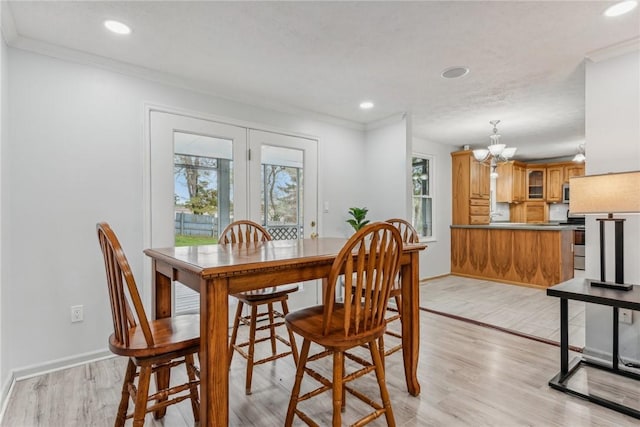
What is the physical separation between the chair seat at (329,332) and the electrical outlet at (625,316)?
1.97 metres

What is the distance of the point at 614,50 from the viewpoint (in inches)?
91.4

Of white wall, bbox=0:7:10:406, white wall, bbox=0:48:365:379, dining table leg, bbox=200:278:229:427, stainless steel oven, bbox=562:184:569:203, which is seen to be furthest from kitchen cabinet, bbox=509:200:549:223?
white wall, bbox=0:7:10:406

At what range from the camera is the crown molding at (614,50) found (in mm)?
2234

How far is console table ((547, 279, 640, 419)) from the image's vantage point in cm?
182

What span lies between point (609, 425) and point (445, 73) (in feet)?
8.33

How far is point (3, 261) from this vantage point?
2041 mm

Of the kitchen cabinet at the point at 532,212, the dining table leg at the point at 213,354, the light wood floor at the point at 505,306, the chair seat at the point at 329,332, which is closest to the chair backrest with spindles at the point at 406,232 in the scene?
the chair seat at the point at 329,332

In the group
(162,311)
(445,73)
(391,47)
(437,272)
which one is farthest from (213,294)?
(437,272)

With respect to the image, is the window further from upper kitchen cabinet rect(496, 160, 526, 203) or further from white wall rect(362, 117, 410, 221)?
upper kitchen cabinet rect(496, 160, 526, 203)

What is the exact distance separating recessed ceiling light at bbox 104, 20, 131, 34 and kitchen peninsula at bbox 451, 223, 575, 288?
517 centimetres

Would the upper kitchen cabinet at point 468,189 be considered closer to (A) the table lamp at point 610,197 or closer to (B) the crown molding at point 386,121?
(B) the crown molding at point 386,121

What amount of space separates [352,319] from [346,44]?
182 centimetres

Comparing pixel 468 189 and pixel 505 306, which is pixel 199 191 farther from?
pixel 468 189

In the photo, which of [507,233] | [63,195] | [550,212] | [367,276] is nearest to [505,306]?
[507,233]
